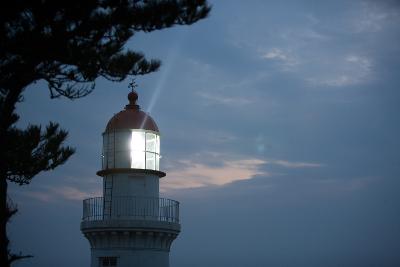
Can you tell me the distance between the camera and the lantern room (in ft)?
55.7

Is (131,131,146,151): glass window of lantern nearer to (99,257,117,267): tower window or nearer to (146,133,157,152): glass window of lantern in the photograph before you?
(146,133,157,152): glass window of lantern

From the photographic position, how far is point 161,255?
17.1 meters

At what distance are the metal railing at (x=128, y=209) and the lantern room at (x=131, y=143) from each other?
893mm

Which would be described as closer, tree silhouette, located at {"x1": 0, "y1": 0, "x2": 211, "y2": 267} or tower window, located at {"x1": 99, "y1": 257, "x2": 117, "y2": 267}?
tree silhouette, located at {"x1": 0, "y1": 0, "x2": 211, "y2": 267}

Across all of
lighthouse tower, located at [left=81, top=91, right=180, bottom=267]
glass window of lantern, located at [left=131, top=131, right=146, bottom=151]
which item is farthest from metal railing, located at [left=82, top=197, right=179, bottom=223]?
glass window of lantern, located at [left=131, top=131, right=146, bottom=151]

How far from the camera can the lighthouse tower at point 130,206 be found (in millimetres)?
16625

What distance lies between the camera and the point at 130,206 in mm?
16781

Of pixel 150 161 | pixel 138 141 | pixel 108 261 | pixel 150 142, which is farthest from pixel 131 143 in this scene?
pixel 108 261

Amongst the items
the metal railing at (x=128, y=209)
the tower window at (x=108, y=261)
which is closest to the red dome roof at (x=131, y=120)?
the metal railing at (x=128, y=209)

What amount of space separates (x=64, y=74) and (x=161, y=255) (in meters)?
6.71

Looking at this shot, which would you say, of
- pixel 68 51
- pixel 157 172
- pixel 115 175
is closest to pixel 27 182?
pixel 115 175

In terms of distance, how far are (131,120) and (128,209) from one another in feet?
8.11

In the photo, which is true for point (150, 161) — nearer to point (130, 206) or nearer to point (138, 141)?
point (138, 141)

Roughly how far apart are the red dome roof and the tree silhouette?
4.49 meters
